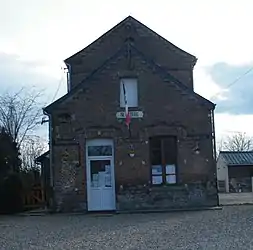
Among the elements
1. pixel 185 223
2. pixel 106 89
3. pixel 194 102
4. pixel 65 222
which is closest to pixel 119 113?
pixel 106 89

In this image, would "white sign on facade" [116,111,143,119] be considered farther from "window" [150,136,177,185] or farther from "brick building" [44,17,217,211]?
"window" [150,136,177,185]

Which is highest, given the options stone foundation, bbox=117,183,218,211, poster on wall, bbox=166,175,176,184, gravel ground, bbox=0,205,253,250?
poster on wall, bbox=166,175,176,184

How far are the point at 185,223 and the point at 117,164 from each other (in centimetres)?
764

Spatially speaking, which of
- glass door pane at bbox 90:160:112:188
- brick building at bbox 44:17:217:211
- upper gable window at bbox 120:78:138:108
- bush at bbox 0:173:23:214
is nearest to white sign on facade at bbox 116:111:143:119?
brick building at bbox 44:17:217:211

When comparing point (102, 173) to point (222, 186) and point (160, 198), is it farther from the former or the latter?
point (222, 186)

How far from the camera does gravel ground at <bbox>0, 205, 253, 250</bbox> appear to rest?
46.3ft

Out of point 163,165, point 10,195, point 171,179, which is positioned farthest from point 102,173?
point 10,195

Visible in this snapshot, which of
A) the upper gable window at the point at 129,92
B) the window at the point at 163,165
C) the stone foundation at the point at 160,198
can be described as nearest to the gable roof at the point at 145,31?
the upper gable window at the point at 129,92

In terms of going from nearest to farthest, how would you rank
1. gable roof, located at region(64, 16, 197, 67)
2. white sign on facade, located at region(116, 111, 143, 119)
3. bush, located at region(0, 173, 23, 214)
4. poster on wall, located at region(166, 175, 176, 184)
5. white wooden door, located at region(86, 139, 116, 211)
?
white wooden door, located at region(86, 139, 116, 211) < poster on wall, located at region(166, 175, 176, 184) < white sign on facade, located at region(116, 111, 143, 119) < bush, located at region(0, 173, 23, 214) < gable roof, located at region(64, 16, 197, 67)

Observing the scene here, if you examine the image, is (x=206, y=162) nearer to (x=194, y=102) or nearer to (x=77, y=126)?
(x=194, y=102)

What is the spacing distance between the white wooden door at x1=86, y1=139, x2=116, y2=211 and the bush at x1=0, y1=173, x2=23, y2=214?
4.23m

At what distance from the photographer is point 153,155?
26.9 metres

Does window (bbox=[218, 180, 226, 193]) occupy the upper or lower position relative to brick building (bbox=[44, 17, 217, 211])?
lower

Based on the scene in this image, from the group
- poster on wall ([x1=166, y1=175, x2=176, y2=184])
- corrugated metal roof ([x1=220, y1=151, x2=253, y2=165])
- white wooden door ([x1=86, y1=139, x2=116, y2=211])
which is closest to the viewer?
white wooden door ([x1=86, y1=139, x2=116, y2=211])
